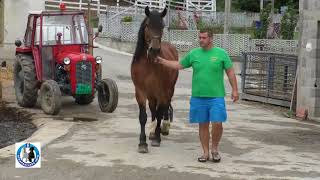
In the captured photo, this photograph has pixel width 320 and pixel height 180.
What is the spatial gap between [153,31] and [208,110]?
4.40ft

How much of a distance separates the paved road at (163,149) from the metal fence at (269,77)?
170cm

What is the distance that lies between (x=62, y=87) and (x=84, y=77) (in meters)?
0.55

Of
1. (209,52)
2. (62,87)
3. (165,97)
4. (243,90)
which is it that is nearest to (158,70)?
(165,97)

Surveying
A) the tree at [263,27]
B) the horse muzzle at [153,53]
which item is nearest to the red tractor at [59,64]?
the horse muzzle at [153,53]

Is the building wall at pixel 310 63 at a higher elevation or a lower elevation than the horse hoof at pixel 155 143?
higher

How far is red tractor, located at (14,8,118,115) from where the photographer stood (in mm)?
12727

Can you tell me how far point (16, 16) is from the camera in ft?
83.4

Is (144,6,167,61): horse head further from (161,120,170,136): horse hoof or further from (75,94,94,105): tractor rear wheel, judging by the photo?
(75,94,94,105): tractor rear wheel

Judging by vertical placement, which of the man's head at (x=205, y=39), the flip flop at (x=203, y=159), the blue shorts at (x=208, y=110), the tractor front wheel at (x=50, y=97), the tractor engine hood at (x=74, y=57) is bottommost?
the flip flop at (x=203, y=159)

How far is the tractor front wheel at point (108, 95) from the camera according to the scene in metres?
12.7

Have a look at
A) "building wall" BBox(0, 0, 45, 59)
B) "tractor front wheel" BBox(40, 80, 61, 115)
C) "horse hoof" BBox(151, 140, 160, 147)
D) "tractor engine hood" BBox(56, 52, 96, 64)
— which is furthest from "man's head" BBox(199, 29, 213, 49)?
"building wall" BBox(0, 0, 45, 59)

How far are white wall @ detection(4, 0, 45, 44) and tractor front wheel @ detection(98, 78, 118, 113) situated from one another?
12.7m

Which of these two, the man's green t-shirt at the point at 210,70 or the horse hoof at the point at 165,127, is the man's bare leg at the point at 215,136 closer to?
the man's green t-shirt at the point at 210,70

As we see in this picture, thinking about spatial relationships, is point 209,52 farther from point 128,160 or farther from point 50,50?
point 50,50
